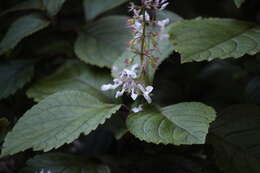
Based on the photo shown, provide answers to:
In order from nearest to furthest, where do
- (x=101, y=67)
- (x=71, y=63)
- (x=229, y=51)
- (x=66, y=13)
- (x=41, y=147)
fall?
(x=41, y=147) → (x=229, y=51) → (x=101, y=67) → (x=71, y=63) → (x=66, y=13)

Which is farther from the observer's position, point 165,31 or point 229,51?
point 165,31

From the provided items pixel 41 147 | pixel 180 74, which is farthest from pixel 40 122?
pixel 180 74

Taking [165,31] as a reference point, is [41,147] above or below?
below

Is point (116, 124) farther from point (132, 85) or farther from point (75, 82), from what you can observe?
point (75, 82)

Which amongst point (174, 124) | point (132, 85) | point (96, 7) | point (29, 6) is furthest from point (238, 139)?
point (29, 6)

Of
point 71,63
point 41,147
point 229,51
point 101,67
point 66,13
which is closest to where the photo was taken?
point 41,147

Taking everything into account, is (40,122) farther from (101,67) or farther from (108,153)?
(108,153)

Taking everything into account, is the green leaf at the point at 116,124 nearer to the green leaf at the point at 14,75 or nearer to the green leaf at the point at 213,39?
the green leaf at the point at 213,39
